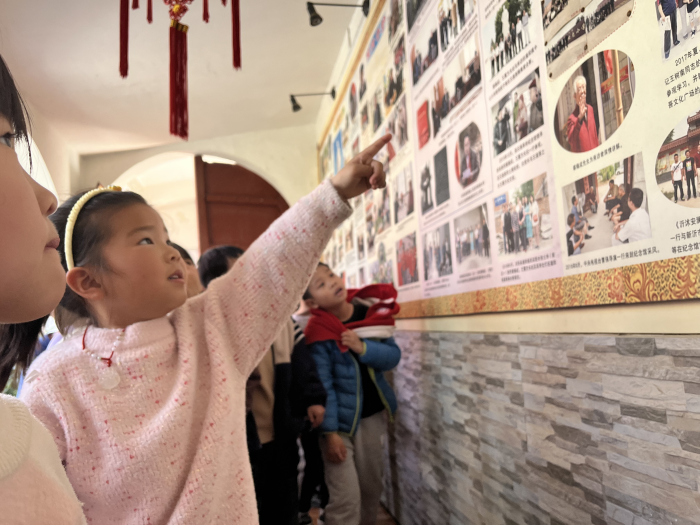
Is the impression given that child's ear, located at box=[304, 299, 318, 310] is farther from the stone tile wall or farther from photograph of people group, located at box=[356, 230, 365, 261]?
photograph of people group, located at box=[356, 230, 365, 261]

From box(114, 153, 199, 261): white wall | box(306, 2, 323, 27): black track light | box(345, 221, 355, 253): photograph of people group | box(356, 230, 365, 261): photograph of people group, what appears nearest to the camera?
box(306, 2, 323, 27): black track light

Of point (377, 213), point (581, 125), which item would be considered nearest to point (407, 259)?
point (377, 213)

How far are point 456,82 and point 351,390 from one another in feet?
3.94

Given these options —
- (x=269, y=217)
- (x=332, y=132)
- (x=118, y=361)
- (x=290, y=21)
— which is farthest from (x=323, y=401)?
(x=269, y=217)

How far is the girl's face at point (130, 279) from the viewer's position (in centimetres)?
92

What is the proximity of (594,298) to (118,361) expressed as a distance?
949 mm

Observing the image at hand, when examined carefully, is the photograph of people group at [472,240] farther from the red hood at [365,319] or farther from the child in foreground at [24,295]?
the child in foreground at [24,295]

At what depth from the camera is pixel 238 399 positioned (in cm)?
95

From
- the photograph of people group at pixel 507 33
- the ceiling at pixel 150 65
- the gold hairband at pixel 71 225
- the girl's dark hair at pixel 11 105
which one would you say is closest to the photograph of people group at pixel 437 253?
the photograph of people group at pixel 507 33

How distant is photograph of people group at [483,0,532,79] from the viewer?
120 centimetres

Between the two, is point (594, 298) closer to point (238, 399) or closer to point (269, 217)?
point (238, 399)

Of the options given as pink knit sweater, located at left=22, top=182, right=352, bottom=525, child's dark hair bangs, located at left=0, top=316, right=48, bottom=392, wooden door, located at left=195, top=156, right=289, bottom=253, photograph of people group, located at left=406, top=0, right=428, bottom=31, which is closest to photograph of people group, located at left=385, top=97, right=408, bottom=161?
photograph of people group, located at left=406, top=0, right=428, bottom=31

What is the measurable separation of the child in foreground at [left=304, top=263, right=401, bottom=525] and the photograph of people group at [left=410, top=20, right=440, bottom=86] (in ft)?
2.96

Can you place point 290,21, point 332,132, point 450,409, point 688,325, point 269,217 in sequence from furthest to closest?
1. point 269,217
2. point 332,132
3. point 290,21
4. point 450,409
5. point 688,325
